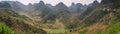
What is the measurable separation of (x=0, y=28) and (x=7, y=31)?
499 cm

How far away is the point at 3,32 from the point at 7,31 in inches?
242

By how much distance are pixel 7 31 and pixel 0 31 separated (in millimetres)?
7278

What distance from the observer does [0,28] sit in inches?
6767

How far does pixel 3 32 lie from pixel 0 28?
5019 millimetres

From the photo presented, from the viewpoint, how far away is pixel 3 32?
6624 inches

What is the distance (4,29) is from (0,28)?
2.81 m

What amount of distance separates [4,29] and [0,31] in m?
4.04

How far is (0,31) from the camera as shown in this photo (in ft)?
550

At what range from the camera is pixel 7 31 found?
17425 cm

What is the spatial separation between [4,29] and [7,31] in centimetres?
365

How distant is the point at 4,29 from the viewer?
561ft
